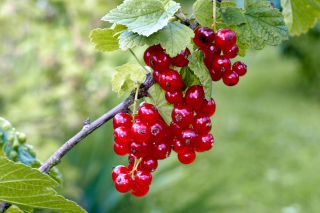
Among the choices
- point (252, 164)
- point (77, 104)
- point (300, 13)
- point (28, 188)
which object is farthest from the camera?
point (252, 164)

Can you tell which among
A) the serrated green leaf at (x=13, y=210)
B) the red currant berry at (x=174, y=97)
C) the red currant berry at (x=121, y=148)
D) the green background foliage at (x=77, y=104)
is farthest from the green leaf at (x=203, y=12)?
the green background foliage at (x=77, y=104)

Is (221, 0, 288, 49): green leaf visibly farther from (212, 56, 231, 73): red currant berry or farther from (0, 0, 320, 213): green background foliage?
(0, 0, 320, 213): green background foliage

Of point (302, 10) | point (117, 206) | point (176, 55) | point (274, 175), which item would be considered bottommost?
point (274, 175)

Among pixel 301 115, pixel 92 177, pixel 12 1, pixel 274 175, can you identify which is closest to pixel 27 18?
pixel 12 1

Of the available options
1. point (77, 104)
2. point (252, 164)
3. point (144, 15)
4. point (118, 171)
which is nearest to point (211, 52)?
point (144, 15)

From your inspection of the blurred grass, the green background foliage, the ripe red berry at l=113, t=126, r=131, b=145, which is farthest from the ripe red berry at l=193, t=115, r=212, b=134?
the blurred grass

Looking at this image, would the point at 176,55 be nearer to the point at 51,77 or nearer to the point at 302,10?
the point at 302,10

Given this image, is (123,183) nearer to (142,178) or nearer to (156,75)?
(142,178)
